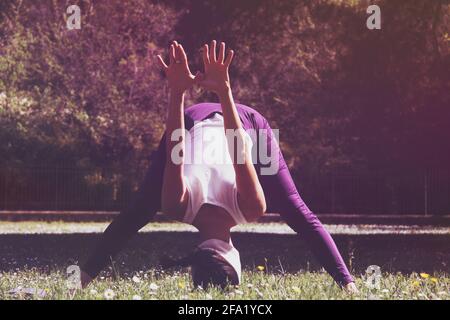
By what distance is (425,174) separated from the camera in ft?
87.2

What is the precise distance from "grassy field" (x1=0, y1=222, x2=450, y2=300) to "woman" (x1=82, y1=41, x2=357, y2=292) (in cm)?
25

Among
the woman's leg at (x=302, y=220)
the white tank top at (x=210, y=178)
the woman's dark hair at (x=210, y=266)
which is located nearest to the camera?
the woman's dark hair at (x=210, y=266)

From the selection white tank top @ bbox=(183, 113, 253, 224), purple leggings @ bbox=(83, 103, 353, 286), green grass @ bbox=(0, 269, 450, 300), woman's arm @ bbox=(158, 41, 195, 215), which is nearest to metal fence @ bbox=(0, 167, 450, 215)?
green grass @ bbox=(0, 269, 450, 300)

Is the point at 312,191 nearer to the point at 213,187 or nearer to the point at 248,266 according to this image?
the point at 248,266

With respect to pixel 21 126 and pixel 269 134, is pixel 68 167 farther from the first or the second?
pixel 269 134

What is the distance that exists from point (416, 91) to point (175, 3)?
11592mm

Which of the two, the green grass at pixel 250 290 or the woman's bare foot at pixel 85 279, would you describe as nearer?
the green grass at pixel 250 290

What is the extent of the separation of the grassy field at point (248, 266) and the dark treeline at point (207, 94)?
300cm

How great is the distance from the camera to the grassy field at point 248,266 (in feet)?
18.4

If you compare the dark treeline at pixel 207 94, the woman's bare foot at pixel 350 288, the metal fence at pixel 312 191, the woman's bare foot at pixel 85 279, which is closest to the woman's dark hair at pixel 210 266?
the woman's bare foot at pixel 350 288

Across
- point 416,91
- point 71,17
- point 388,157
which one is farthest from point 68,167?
point 416,91

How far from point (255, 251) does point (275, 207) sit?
831cm

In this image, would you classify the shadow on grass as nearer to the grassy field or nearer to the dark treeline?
the grassy field

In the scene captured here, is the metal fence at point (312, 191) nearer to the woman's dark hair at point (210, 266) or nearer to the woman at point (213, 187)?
the woman at point (213, 187)
